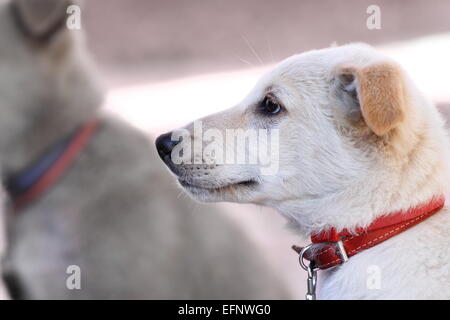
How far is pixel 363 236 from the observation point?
1553 millimetres

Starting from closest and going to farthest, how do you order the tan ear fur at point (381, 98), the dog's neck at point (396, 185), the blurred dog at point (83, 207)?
the tan ear fur at point (381, 98)
the dog's neck at point (396, 185)
the blurred dog at point (83, 207)

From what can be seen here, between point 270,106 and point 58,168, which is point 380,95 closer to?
point 270,106

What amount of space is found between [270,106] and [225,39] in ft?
9.53

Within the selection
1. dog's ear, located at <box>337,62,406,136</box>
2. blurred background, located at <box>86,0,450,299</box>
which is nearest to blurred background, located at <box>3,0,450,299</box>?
blurred background, located at <box>86,0,450,299</box>

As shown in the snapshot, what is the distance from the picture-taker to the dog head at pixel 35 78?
7.63ft

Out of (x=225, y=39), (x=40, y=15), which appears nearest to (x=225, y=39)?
(x=225, y=39)

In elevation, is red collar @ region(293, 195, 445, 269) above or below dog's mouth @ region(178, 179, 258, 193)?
below

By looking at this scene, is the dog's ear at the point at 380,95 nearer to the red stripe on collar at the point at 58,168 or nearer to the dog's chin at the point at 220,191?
the dog's chin at the point at 220,191

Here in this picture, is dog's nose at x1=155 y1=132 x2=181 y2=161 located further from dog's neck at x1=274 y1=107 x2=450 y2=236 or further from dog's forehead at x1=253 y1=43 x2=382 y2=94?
dog's neck at x1=274 y1=107 x2=450 y2=236

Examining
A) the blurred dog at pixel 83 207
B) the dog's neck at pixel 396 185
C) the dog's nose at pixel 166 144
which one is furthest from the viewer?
the blurred dog at pixel 83 207

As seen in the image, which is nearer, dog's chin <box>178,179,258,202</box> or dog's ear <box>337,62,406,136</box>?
dog's ear <box>337,62,406,136</box>

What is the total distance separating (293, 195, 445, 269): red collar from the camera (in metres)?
1.52

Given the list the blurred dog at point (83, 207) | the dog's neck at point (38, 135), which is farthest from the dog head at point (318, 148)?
the dog's neck at point (38, 135)

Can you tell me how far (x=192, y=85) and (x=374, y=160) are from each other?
2.85 metres
